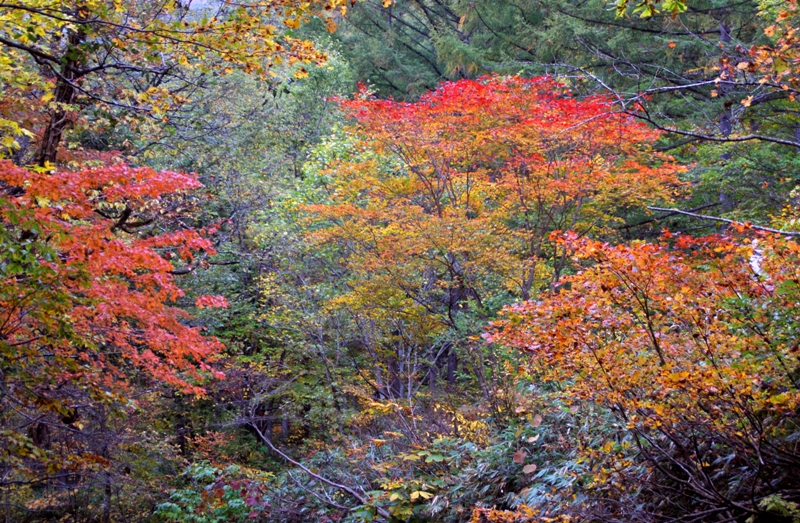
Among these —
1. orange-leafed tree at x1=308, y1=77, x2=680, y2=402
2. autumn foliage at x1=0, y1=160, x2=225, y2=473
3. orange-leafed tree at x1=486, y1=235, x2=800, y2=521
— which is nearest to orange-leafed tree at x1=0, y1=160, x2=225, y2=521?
autumn foliage at x1=0, y1=160, x2=225, y2=473

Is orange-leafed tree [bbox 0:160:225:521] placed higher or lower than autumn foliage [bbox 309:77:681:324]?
lower

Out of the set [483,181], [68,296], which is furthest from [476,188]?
[68,296]

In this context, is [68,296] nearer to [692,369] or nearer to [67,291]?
[67,291]

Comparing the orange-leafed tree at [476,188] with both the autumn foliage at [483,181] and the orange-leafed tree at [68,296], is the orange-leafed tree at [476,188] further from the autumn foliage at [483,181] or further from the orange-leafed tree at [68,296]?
the orange-leafed tree at [68,296]

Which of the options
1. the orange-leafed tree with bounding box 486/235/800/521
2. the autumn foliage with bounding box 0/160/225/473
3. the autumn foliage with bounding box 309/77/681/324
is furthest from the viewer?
the autumn foliage with bounding box 309/77/681/324

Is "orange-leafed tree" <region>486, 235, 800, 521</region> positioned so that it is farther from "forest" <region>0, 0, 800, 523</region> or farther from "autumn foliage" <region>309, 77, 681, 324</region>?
"autumn foliage" <region>309, 77, 681, 324</region>

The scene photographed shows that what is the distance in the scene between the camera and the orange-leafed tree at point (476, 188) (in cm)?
839

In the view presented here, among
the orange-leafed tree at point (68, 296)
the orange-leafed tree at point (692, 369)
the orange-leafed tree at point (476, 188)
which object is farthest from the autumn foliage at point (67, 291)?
the orange-leafed tree at point (692, 369)

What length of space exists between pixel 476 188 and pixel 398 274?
1.77 metres

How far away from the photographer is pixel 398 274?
9.29 meters

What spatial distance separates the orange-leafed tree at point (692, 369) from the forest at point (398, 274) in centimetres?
2

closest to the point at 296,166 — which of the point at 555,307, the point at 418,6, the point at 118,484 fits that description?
the point at 118,484

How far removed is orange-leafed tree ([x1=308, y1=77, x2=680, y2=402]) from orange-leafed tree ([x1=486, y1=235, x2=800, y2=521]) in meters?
4.69

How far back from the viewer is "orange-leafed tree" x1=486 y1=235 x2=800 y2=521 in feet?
9.61
